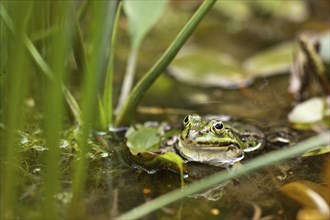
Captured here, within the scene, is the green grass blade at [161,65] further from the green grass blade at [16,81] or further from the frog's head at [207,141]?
the green grass blade at [16,81]

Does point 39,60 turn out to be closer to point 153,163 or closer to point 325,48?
point 153,163

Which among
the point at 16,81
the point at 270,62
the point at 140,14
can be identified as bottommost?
the point at 270,62

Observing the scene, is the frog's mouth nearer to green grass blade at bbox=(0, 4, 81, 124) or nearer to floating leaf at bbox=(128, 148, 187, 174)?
floating leaf at bbox=(128, 148, 187, 174)

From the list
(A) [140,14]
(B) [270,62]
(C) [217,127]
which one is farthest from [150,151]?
(B) [270,62]

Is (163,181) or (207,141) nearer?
(163,181)

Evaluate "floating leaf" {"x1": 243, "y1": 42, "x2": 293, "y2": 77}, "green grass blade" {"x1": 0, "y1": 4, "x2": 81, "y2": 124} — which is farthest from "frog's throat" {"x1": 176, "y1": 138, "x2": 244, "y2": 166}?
Answer: "floating leaf" {"x1": 243, "y1": 42, "x2": 293, "y2": 77}

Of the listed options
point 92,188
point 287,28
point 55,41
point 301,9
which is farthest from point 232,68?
point 55,41

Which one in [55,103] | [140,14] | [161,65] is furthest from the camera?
[140,14]
